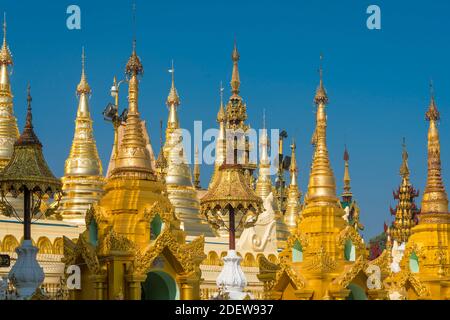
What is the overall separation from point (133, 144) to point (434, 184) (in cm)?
1198

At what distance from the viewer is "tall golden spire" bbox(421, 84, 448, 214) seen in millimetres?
33156

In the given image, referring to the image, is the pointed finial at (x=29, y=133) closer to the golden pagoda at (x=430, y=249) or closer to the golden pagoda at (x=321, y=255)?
the golden pagoda at (x=321, y=255)

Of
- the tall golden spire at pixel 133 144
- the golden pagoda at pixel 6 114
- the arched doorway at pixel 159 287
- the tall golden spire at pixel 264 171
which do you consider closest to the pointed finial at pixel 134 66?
the tall golden spire at pixel 133 144

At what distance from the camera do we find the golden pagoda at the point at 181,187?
38531 mm

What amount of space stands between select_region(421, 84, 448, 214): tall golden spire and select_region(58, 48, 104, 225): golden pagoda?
10.8 m

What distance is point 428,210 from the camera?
3322cm

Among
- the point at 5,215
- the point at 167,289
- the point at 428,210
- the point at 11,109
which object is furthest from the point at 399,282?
the point at 11,109

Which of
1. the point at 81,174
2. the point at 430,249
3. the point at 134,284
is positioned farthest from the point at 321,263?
the point at 81,174

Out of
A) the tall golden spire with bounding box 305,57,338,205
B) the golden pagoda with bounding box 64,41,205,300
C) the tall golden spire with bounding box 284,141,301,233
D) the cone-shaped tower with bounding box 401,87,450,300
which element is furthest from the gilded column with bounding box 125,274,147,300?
the tall golden spire with bounding box 284,141,301,233

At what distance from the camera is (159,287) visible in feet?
82.4

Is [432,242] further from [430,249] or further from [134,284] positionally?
[134,284]

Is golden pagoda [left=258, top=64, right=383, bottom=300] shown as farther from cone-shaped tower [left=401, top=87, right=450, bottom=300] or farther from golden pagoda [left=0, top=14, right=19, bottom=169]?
golden pagoda [left=0, top=14, right=19, bottom=169]
